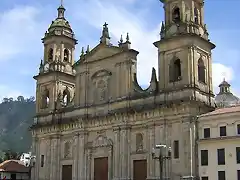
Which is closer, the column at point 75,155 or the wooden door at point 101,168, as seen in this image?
the wooden door at point 101,168

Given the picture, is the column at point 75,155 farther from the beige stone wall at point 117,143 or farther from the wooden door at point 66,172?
→ the wooden door at point 66,172

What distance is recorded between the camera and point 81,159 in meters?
50.3

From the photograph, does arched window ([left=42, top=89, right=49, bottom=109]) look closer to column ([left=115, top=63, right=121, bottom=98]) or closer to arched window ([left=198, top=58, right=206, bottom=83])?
column ([left=115, top=63, right=121, bottom=98])

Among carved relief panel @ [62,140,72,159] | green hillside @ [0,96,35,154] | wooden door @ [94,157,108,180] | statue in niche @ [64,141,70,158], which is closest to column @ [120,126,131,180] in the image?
wooden door @ [94,157,108,180]

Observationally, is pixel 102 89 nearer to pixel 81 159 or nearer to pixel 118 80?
pixel 118 80

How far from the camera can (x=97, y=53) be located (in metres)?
51.9

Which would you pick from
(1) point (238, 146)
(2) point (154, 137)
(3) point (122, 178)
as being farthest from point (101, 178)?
(1) point (238, 146)

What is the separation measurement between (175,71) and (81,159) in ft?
49.0

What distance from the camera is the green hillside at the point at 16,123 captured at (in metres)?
140

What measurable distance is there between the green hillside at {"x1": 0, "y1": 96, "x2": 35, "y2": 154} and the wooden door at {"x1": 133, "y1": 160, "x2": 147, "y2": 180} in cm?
9296

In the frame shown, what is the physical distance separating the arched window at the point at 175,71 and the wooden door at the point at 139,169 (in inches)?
345

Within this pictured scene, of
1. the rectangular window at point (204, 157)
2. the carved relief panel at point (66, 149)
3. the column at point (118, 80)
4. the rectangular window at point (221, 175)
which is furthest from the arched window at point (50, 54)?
the rectangular window at point (221, 175)

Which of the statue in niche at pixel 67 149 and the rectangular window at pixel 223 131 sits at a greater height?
the rectangular window at pixel 223 131

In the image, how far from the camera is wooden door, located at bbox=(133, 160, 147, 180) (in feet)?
146
